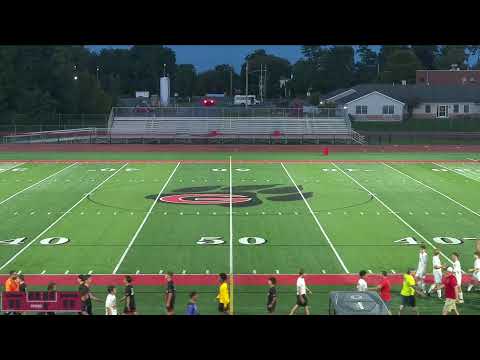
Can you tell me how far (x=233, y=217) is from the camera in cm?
2219

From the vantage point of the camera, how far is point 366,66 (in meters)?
101

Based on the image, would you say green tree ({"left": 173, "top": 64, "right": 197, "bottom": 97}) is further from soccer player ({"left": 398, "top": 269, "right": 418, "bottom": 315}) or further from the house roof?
soccer player ({"left": 398, "top": 269, "right": 418, "bottom": 315})

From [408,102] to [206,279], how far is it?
54749 millimetres

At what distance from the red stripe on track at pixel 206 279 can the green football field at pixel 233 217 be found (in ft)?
1.26

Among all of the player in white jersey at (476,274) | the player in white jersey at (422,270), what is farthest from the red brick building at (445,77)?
the player in white jersey at (422,270)

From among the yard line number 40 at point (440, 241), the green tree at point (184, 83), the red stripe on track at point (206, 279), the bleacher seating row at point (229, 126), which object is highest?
the green tree at point (184, 83)

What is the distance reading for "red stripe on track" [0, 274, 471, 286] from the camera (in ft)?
51.1

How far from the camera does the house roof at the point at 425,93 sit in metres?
68.2

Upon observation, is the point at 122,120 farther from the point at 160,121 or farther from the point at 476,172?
the point at 476,172

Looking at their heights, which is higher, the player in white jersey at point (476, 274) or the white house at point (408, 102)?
the white house at point (408, 102)

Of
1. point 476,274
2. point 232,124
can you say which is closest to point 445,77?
point 232,124

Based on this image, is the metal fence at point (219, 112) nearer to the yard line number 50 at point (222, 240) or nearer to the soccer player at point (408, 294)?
the yard line number 50 at point (222, 240)

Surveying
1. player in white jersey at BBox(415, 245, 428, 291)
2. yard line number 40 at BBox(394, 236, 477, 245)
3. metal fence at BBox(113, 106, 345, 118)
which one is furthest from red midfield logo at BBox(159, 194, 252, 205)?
metal fence at BBox(113, 106, 345, 118)
